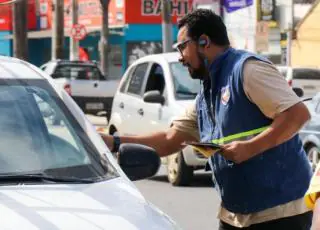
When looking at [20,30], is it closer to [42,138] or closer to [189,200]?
[189,200]

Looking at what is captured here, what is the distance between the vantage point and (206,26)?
446 cm

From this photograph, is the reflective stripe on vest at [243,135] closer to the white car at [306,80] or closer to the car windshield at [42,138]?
the car windshield at [42,138]

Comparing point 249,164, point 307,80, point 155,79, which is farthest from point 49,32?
point 249,164

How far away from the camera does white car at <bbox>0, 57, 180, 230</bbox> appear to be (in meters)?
3.58

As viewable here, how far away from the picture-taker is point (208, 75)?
4.48 m

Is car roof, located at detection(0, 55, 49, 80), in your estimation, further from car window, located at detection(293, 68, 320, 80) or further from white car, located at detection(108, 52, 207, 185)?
car window, located at detection(293, 68, 320, 80)

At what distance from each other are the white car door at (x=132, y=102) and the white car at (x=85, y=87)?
434 inches

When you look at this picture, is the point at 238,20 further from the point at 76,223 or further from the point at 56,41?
the point at 76,223

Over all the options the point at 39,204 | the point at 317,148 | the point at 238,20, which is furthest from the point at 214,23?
the point at 238,20

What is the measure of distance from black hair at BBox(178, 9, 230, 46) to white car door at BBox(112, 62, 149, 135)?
865 cm

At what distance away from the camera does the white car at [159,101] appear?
12.2 meters

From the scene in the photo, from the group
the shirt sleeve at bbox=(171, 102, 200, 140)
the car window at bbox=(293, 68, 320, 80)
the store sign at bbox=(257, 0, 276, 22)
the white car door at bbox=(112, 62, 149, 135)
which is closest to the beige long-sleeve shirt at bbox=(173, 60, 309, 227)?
the shirt sleeve at bbox=(171, 102, 200, 140)

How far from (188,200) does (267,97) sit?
7040 mm

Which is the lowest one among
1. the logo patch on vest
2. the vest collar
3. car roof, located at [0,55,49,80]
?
the logo patch on vest
